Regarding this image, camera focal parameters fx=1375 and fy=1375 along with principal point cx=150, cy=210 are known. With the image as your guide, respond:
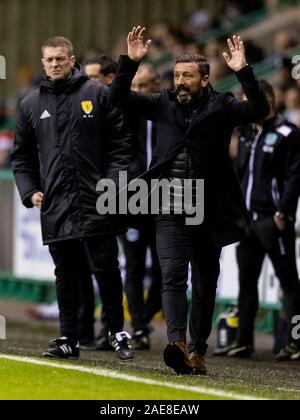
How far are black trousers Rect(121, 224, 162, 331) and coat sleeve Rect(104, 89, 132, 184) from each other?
1793 mm

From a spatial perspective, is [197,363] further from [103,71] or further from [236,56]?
[103,71]

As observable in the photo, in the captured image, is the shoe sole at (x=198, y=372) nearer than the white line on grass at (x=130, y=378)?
No

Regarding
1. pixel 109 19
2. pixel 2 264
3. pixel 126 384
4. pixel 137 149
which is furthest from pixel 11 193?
pixel 109 19

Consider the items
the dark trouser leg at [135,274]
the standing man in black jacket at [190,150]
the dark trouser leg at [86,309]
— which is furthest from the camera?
the dark trouser leg at [86,309]

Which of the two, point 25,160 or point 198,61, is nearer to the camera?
point 198,61

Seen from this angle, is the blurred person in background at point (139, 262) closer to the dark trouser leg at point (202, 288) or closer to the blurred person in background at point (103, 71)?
the blurred person in background at point (103, 71)

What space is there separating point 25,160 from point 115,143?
2.30 feet

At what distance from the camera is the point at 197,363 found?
966cm

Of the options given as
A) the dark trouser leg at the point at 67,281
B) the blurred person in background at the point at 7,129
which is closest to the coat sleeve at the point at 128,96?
the dark trouser leg at the point at 67,281

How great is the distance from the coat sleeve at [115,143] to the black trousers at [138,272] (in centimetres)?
179

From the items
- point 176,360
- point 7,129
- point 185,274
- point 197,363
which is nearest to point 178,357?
point 176,360

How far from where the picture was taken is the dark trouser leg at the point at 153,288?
485 inches
